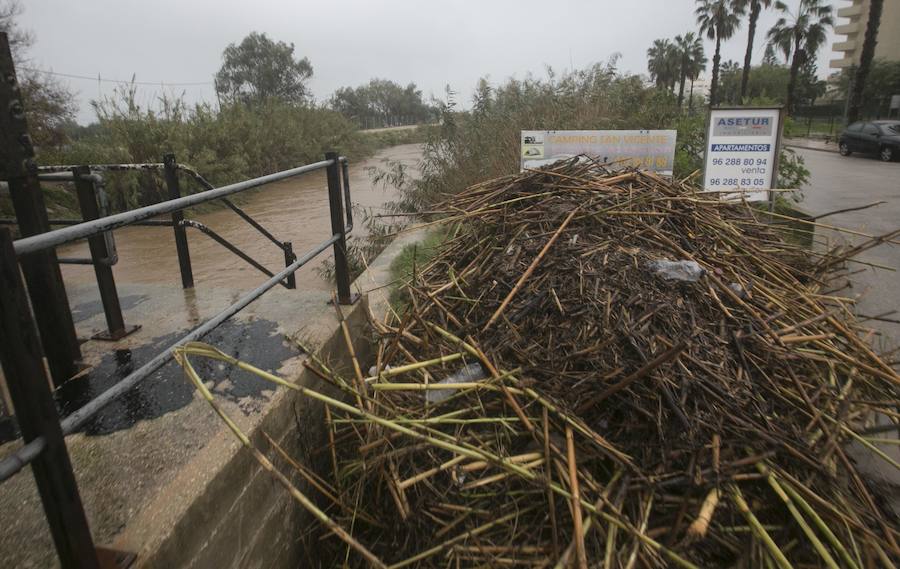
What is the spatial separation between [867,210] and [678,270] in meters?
8.81

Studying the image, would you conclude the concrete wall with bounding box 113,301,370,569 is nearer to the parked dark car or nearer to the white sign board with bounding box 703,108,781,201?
the white sign board with bounding box 703,108,781,201

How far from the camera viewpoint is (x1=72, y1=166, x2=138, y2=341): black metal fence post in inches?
94.1

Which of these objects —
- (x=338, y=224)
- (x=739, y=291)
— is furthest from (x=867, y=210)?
(x=338, y=224)

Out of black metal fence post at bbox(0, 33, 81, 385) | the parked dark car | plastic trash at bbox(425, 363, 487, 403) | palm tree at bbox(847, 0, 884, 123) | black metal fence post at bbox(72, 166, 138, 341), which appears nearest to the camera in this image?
black metal fence post at bbox(0, 33, 81, 385)

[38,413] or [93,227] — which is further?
[93,227]

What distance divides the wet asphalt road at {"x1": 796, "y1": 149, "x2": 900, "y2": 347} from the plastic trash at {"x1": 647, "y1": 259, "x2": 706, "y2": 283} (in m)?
1.71

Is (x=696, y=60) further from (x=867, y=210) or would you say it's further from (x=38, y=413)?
(x=38, y=413)

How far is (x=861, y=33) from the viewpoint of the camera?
6056 centimetres

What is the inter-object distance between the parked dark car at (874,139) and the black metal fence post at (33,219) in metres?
23.3

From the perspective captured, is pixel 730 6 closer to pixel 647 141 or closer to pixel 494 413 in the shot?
pixel 647 141

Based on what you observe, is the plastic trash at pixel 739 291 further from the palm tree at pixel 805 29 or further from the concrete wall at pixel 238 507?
the palm tree at pixel 805 29

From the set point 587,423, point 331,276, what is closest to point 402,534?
point 587,423

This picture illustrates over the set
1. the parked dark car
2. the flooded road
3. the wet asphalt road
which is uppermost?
the parked dark car

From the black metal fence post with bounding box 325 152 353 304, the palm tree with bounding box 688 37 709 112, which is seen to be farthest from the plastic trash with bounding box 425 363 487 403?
the palm tree with bounding box 688 37 709 112
